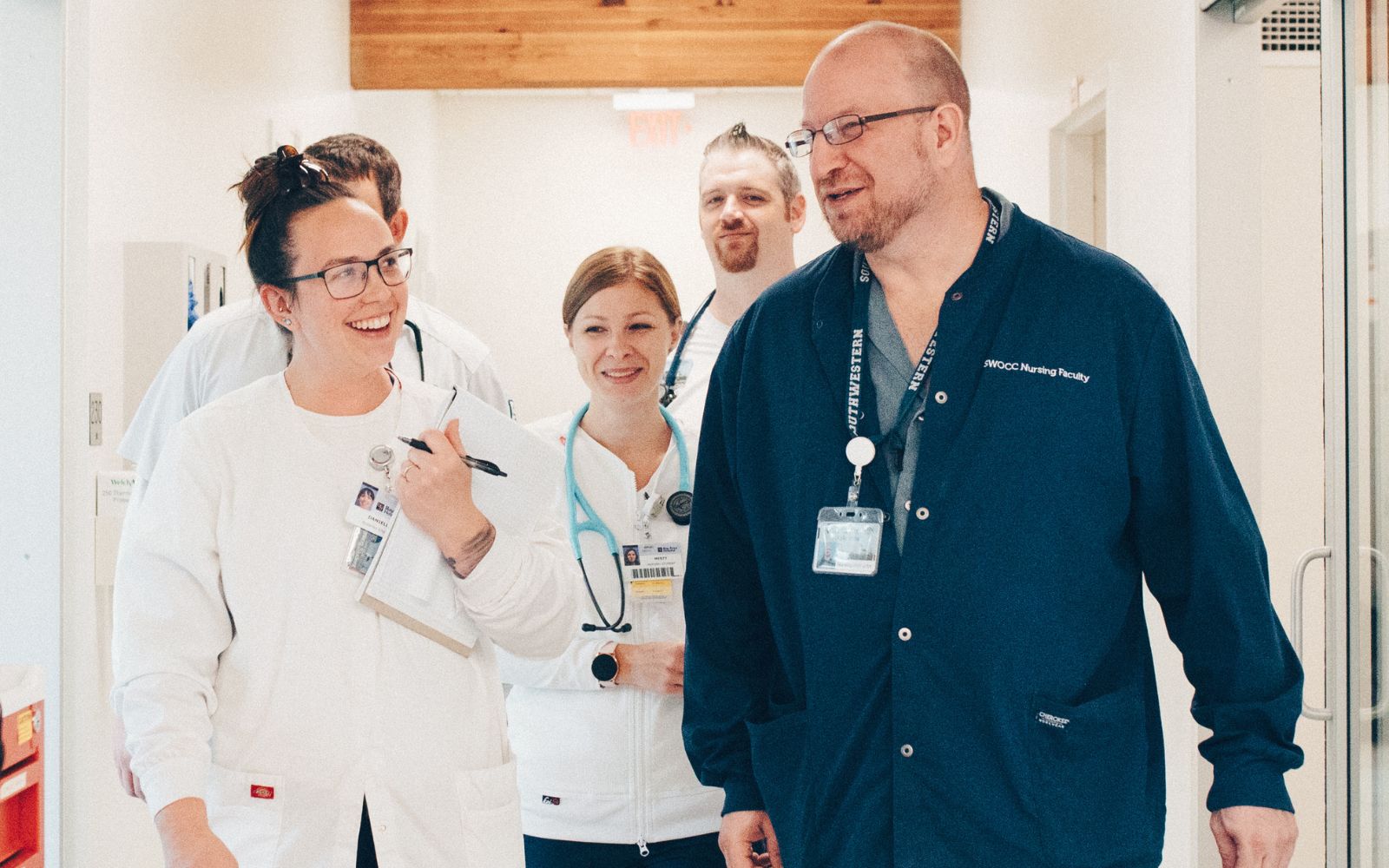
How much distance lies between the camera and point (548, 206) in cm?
804

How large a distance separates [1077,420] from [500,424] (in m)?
0.78

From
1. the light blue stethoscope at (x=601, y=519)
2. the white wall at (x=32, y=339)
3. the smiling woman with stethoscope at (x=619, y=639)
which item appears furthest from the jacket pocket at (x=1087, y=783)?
the white wall at (x=32, y=339)

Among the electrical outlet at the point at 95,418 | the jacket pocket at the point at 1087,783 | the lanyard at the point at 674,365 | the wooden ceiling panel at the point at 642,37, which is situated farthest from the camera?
the wooden ceiling panel at the point at 642,37

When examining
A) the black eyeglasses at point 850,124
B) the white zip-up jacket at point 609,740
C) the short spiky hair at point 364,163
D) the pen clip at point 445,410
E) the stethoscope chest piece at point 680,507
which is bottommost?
the white zip-up jacket at point 609,740

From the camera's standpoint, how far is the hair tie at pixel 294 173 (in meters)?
1.78

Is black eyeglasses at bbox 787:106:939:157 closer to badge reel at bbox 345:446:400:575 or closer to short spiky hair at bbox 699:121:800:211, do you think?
badge reel at bbox 345:446:400:575

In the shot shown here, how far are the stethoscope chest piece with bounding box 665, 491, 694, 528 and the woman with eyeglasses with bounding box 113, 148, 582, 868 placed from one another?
0.47m

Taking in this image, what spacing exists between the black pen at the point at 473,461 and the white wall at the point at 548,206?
20.5ft

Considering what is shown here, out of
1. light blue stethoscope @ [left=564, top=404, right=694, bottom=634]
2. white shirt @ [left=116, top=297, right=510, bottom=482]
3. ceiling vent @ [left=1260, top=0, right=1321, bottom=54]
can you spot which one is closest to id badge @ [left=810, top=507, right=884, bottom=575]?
light blue stethoscope @ [left=564, top=404, right=694, bottom=634]

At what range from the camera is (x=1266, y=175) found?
3.10 metres

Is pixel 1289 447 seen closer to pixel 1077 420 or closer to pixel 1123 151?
pixel 1123 151

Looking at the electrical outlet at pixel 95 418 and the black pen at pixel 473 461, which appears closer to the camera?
the black pen at pixel 473 461

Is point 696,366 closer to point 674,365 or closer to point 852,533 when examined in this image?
point 674,365

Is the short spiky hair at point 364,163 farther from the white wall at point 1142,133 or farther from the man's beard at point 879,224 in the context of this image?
the white wall at point 1142,133
